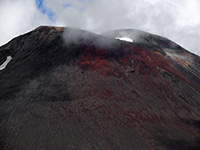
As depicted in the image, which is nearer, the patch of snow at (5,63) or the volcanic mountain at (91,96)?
the volcanic mountain at (91,96)

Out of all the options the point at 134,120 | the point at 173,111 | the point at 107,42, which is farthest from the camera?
the point at 107,42

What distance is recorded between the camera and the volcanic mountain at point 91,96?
13875 mm

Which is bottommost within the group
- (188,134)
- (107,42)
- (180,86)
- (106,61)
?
(188,134)

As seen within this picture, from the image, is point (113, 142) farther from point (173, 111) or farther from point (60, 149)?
point (173, 111)

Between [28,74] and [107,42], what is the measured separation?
10.6m

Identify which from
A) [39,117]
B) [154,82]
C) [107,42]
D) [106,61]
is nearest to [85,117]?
[39,117]

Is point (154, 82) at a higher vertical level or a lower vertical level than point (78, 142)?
higher

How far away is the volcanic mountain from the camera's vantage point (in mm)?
13875

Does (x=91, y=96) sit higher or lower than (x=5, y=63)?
lower

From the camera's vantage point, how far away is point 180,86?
2214 cm

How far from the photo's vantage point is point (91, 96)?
56.7ft

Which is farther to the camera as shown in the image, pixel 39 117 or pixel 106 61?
pixel 106 61

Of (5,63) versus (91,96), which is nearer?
(91,96)

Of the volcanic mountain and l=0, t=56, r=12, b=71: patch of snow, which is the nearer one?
the volcanic mountain
